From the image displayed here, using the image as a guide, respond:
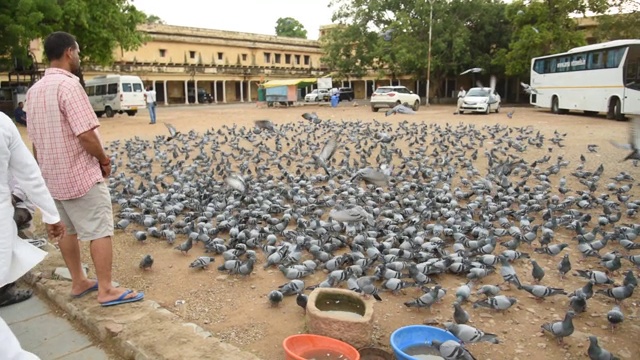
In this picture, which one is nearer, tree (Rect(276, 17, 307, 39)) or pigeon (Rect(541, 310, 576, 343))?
pigeon (Rect(541, 310, 576, 343))

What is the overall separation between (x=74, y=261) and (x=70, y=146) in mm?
894

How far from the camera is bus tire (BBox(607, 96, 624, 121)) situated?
17.2 meters

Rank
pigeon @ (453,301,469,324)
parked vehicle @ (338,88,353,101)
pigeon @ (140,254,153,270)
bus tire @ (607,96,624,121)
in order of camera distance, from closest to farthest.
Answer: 1. pigeon @ (453,301,469,324)
2. pigeon @ (140,254,153,270)
3. bus tire @ (607,96,624,121)
4. parked vehicle @ (338,88,353,101)

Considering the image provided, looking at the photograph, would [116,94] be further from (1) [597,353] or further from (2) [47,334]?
(1) [597,353]

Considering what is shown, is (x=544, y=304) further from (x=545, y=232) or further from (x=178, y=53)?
(x=178, y=53)

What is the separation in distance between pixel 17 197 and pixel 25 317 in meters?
1.00

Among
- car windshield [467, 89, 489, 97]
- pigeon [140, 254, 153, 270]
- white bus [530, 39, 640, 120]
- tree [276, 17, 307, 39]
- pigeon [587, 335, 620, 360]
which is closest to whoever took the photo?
pigeon [587, 335, 620, 360]

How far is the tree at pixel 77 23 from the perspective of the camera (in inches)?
643

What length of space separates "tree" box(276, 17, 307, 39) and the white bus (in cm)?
4820

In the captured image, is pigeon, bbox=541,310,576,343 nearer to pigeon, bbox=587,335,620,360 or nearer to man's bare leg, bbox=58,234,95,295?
pigeon, bbox=587,335,620,360

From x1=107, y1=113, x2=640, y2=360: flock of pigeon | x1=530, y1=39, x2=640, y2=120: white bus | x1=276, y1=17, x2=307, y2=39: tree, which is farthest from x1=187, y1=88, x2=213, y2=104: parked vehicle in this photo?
Answer: x1=107, y1=113, x2=640, y2=360: flock of pigeon

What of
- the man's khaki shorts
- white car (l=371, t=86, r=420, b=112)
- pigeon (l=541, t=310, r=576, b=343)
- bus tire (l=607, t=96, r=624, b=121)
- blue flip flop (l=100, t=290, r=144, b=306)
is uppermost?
white car (l=371, t=86, r=420, b=112)

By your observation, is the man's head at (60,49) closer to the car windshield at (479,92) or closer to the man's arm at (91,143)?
the man's arm at (91,143)

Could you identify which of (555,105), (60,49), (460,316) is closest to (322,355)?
(460,316)
